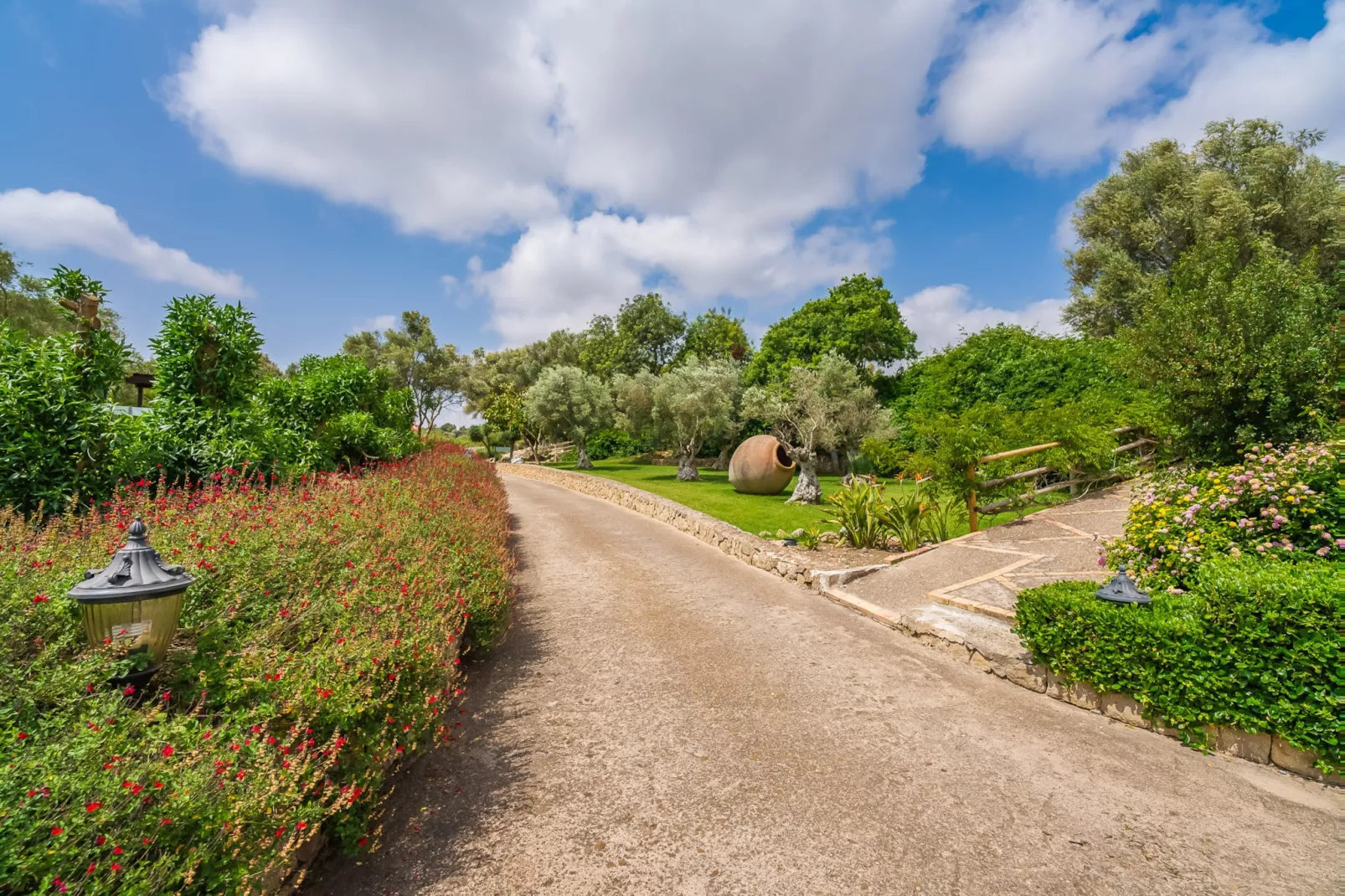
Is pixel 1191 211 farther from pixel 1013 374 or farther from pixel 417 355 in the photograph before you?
pixel 417 355

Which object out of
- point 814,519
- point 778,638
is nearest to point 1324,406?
point 778,638

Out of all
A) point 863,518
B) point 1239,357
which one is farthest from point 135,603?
point 1239,357

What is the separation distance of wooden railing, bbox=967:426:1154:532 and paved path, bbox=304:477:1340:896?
463cm

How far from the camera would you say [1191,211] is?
2062cm

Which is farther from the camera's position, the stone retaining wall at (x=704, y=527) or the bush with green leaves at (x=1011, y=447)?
the bush with green leaves at (x=1011, y=447)

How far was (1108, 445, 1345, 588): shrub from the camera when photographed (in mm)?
4879

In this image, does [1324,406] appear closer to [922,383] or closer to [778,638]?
[778,638]

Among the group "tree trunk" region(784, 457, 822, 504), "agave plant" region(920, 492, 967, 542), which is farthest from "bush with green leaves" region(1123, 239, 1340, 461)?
"tree trunk" region(784, 457, 822, 504)

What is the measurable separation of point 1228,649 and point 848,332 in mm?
25283

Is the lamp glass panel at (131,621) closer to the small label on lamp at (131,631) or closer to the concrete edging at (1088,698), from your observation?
the small label on lamp at (131,631)

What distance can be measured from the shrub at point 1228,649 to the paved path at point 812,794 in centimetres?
33

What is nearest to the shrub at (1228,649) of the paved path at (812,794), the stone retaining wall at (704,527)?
the paved path at (812,794)

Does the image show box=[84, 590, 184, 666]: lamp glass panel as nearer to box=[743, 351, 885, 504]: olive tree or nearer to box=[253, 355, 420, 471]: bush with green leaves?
box=[253, 355, 420, 471]: bush with green leaves

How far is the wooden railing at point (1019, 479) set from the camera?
9391mm
